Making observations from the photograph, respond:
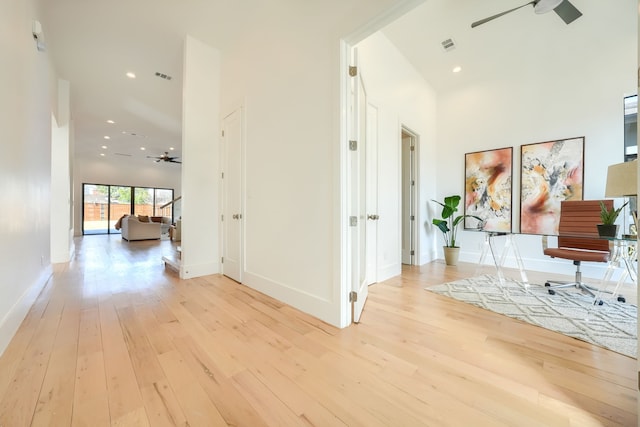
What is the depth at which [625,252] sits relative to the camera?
215 cm

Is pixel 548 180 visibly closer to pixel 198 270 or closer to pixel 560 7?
pixel 560 7

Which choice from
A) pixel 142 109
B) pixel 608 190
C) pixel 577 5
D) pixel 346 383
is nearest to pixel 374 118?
pixel 608 190

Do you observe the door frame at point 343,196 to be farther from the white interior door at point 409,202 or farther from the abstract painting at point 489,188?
the abstract painting at point 489,188

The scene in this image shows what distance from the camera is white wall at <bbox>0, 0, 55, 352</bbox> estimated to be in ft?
5.60

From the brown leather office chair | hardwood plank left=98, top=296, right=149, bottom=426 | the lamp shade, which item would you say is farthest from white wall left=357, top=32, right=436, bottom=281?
hardwood plank left=98, top=296, right=149, bottom=426

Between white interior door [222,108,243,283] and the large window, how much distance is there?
7951 millimetres

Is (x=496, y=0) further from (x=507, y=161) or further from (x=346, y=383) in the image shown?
(x=346, y=383)

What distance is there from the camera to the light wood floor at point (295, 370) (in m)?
1.12

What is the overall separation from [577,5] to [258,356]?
5101 mm

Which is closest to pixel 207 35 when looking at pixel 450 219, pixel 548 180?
pixel 450 219

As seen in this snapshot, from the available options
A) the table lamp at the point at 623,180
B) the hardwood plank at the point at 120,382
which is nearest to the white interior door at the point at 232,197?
the hardwood plank at the point at 120,382

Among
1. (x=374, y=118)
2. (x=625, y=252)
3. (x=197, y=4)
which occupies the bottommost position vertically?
(x=625, y=252)

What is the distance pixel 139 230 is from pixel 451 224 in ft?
28.3

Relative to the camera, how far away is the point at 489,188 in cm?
438
